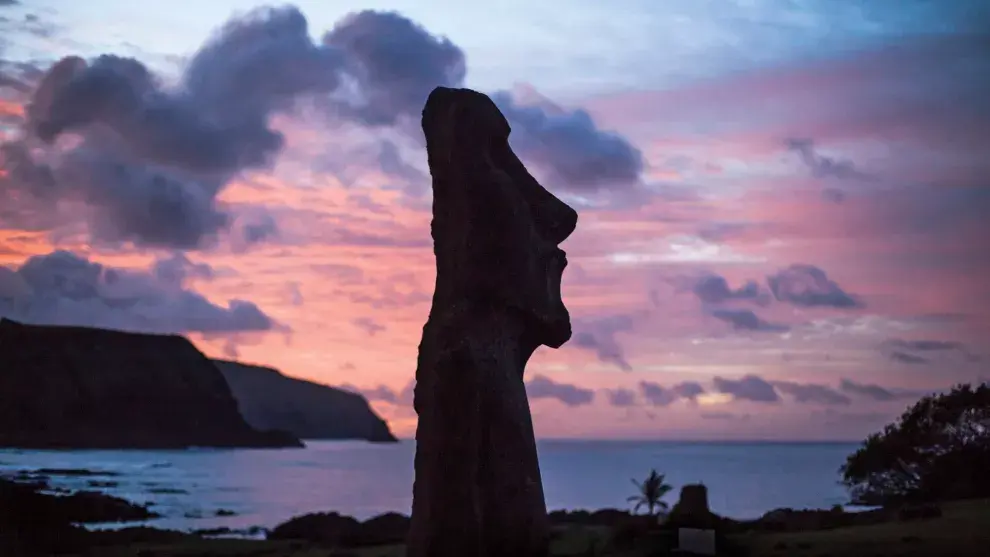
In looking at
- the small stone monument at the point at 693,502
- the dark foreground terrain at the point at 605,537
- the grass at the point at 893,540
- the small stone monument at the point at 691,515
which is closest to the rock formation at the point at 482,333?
the small stone monument at the point at 691,515

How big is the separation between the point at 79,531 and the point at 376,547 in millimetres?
8728

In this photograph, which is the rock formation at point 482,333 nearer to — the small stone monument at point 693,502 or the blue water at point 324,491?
the small stone monument at point 693,502

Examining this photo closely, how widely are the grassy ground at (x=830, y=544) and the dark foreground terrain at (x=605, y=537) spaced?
0.02m

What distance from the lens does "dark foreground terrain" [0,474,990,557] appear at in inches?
842

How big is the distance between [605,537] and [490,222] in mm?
9222

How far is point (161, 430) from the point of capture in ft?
467

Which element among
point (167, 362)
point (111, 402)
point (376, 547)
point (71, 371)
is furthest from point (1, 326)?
point (376, 547)

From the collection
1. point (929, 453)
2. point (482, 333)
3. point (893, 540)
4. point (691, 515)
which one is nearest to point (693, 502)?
point (691, 515)

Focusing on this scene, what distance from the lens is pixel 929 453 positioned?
4150 cm

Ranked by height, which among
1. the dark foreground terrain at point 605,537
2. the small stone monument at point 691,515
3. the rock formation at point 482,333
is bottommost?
the dark foreground terrain at point 605,537

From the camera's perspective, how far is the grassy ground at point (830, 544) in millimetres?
20469

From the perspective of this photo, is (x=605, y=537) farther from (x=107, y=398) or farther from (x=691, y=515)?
(x=107, y=398)

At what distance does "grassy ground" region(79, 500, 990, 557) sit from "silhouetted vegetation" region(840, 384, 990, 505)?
10805mm

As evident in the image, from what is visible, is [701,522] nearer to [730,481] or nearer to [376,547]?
[376,547]
